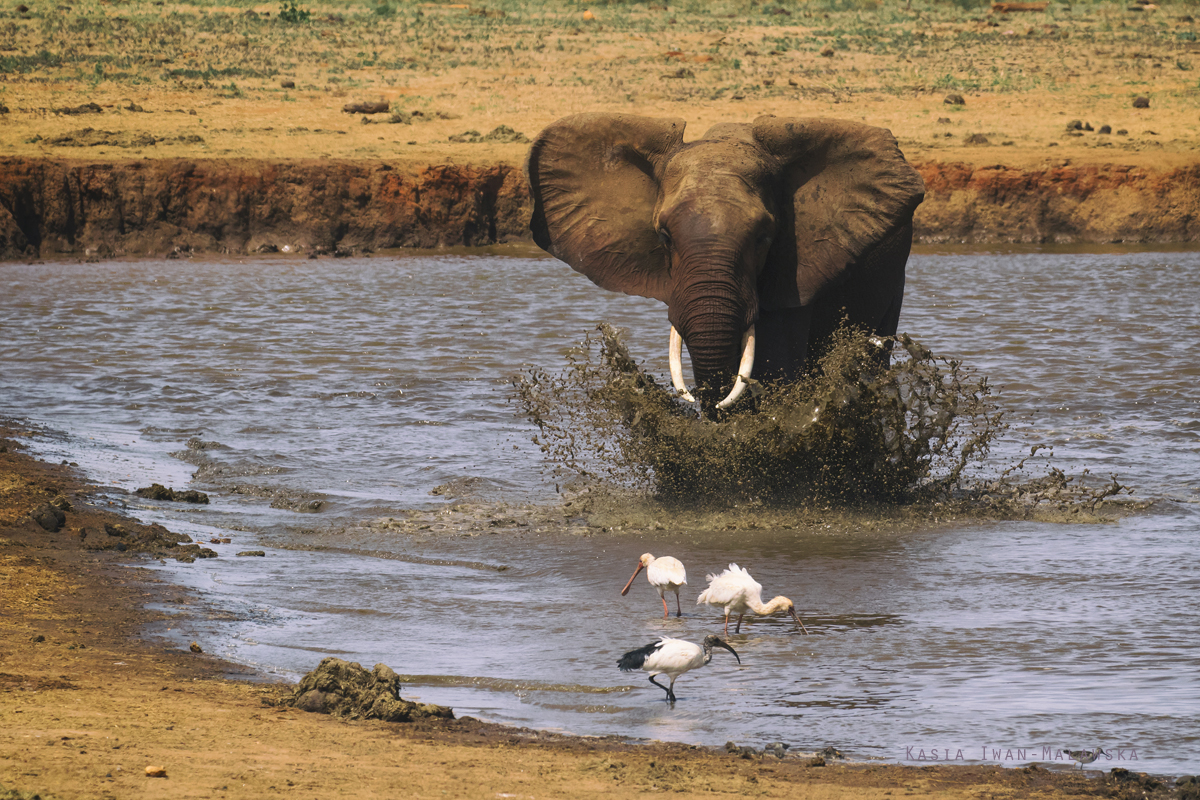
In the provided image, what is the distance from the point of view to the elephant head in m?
7.96

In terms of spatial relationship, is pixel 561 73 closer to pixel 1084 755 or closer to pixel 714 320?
pixel 714 320

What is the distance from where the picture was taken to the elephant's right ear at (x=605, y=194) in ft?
29.2

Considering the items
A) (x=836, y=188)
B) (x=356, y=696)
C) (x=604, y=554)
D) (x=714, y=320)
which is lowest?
(x=604, y=554)

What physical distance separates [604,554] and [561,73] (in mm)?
29083

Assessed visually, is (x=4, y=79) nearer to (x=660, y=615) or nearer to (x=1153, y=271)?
(x=1153, y=271)

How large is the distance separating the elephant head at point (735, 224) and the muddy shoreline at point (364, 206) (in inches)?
680

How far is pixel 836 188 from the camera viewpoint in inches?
349

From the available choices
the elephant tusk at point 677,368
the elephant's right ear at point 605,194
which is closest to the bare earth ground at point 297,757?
the elephant tusk at point 677,368

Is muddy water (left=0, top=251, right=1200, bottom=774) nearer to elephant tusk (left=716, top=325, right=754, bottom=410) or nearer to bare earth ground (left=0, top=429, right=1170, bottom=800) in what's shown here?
bare earth ground (left=0, top=429, right=1170, bottom=800)

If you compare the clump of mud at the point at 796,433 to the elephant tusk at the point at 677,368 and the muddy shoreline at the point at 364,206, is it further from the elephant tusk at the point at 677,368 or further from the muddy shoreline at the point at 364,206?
the muddy shoreline at the point at 364,206

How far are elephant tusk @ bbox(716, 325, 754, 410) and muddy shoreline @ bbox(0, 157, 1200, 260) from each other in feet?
61.3

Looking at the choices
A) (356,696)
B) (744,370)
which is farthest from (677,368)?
(356,696)

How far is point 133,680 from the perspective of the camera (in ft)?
17.6

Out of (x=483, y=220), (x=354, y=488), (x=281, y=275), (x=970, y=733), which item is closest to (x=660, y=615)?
(x=970, y=733)
